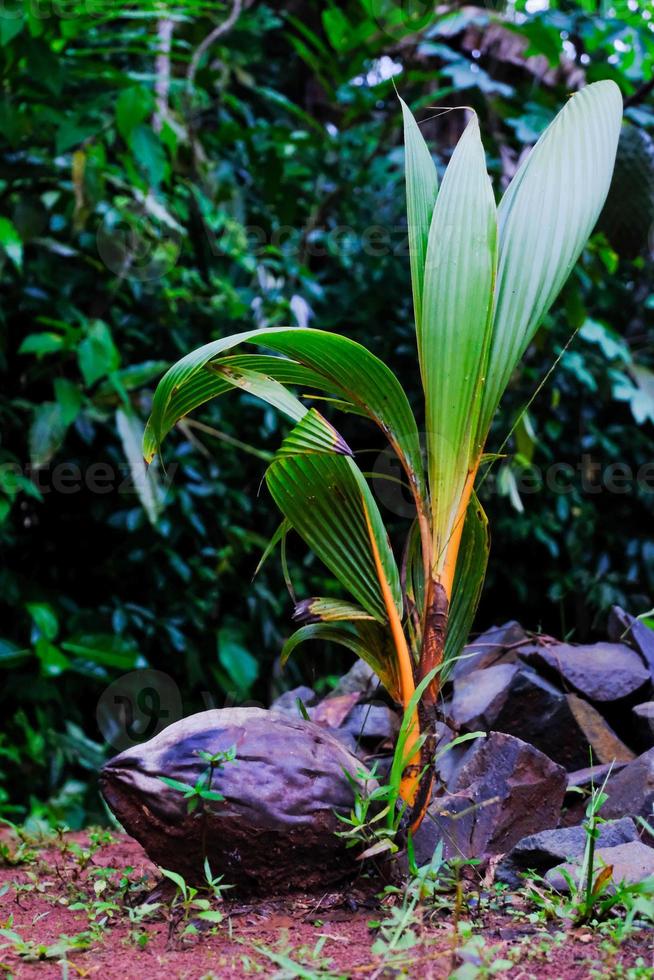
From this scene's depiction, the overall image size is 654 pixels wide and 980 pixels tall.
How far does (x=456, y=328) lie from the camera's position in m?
1.21

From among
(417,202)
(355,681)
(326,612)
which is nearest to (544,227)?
(417,202)

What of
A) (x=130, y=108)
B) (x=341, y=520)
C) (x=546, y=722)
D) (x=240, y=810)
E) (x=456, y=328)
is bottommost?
(x=546, y=722)

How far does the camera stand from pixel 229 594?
323cm

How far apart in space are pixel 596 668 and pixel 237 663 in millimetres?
1510

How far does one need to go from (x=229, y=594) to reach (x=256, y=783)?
2.09 m

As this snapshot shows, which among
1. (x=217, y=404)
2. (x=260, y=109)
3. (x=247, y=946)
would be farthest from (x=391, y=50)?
(x=247, y=946)

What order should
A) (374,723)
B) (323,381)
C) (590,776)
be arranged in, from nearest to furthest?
(323,381) < (590,776) < (374,723)

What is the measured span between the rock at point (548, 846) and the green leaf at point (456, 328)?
1.30 feet

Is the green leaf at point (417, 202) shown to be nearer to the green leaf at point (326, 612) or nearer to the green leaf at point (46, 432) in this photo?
the green leaf at point (326, 612)

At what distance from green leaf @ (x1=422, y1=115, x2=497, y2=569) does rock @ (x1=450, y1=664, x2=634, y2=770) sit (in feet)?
1.63

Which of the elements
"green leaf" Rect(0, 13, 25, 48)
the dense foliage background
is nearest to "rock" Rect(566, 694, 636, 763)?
the dense foliage background

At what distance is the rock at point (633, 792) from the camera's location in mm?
1289

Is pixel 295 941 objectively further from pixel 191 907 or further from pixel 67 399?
pixel 67 399

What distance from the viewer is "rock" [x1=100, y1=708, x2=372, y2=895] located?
1.14 meters
